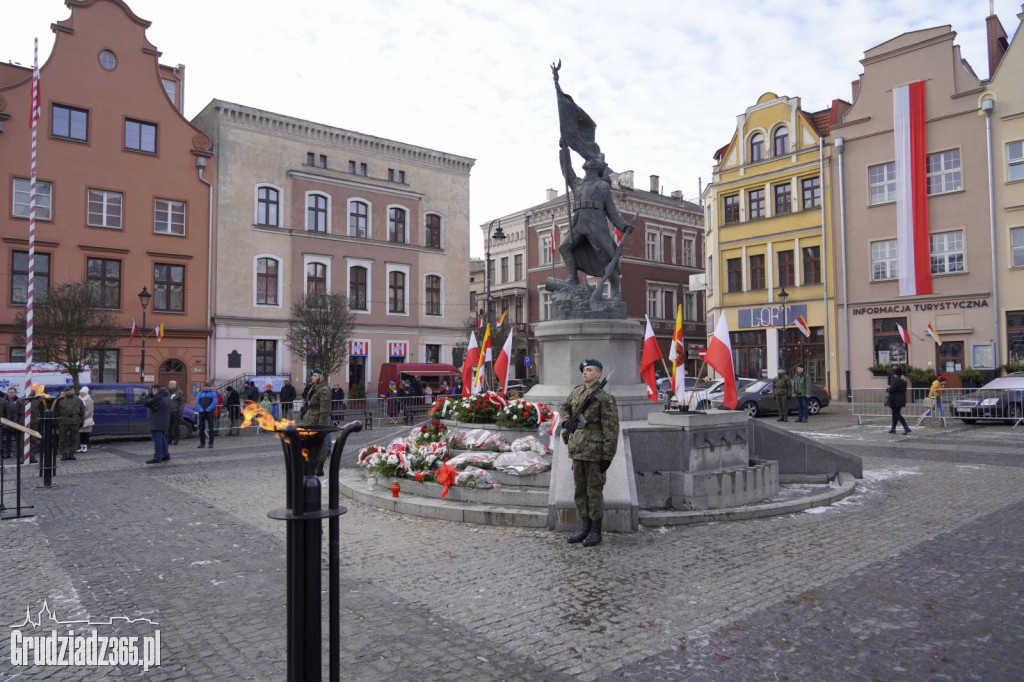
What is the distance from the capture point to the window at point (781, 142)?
37981mm

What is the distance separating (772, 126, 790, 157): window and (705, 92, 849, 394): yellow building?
0.18 feet

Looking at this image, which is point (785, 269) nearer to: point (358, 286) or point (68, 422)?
point (358, 286)

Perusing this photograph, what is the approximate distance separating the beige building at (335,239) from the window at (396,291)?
62 mm

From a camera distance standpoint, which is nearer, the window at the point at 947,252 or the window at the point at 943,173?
the window at the point at 947,252

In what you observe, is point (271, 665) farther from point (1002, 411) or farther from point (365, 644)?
point (1002, 411)

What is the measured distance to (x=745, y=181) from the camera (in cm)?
3988

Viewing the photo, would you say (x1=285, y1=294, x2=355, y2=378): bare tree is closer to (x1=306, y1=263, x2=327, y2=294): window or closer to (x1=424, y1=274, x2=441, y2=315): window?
(x1=306, y1=263, x2=327, y2=294): window

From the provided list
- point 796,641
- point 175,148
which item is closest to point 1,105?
point 175,148

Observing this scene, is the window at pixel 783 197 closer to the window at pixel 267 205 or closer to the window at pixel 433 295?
the window at pixel 433 295

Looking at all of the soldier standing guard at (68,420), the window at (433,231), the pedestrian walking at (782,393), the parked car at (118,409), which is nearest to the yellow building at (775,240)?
the pedestrian walking at (782,393)

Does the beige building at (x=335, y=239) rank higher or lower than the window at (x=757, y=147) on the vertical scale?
lower

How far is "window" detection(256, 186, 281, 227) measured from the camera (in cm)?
3744

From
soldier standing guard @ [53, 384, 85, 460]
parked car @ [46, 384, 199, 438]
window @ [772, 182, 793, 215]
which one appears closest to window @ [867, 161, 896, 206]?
window @ [772, 182, 793, 215]

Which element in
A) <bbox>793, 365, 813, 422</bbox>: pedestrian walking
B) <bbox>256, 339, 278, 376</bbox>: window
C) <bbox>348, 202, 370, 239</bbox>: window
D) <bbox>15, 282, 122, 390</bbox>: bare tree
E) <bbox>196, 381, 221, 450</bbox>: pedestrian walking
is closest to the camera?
<bbox>196, 381, 221, 450</bbox>: pedestrian walking
